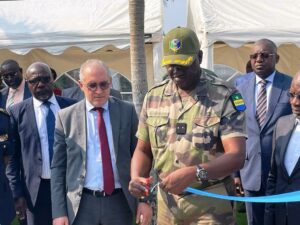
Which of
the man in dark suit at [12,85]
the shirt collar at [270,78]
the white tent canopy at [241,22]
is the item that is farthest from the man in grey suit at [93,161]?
the white tent canopy at [241,22]

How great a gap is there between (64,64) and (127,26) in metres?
1.83

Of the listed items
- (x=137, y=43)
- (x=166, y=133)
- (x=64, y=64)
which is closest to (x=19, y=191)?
(x=166, y=133)

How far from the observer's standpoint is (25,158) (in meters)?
4.25

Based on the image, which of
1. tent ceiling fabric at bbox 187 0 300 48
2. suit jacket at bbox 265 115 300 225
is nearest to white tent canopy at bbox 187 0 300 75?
tent ceiling fabric at bbox 187 0 300 48

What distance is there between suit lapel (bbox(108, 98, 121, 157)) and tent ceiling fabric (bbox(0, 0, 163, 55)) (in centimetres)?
442

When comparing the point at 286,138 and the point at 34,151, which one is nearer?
the point at 286,138

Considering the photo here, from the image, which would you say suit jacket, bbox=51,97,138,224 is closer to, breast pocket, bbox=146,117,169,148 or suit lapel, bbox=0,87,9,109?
breast pocket, bbox=146,117,169,148

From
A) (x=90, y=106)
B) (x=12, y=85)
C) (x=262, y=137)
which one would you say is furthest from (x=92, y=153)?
(x=12, y=85)

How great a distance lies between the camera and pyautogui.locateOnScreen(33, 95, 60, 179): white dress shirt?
14.0 feet

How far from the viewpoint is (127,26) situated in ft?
26.6

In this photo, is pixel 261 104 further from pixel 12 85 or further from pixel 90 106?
pixel 12 85

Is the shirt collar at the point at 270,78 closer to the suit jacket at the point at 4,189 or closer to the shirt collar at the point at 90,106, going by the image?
the shirt collar at the point at 90,106

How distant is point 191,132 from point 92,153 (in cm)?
86

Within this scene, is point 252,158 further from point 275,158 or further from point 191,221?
point 191,221
